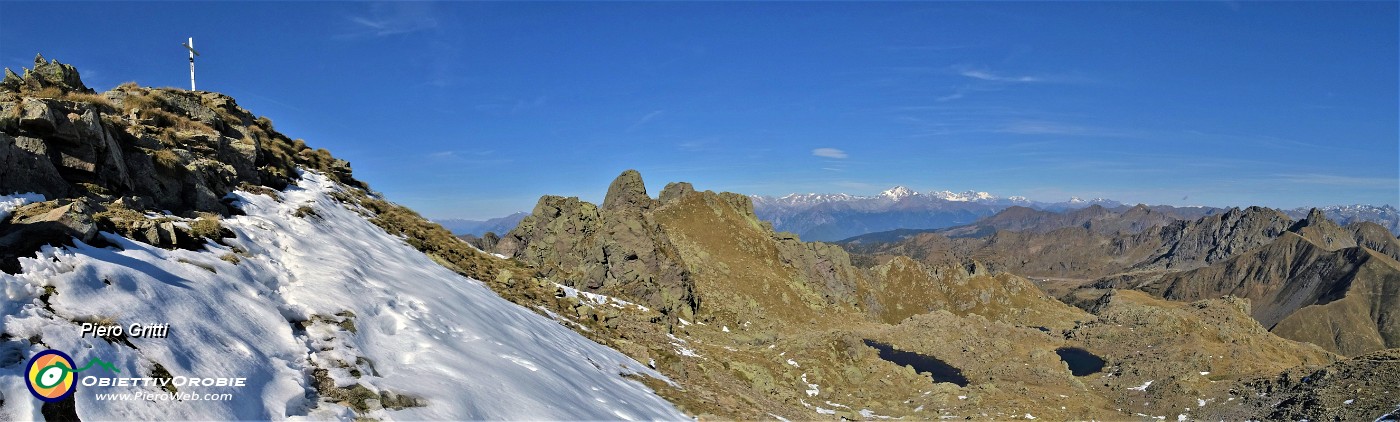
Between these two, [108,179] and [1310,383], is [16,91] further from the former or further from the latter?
[1310,383]

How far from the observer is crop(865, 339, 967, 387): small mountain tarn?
3620 inches

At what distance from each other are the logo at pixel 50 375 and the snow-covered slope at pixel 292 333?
155mm

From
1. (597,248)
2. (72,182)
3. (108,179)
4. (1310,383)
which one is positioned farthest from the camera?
(597,248)

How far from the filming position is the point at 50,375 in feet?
26.3

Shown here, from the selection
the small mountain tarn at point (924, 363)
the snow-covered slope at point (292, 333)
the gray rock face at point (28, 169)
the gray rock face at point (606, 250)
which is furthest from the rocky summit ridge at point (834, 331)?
the gray rock face at point (28, 169)

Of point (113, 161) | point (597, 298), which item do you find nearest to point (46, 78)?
point (113, 161)

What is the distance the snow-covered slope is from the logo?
16 centimetres

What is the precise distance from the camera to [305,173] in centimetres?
3219

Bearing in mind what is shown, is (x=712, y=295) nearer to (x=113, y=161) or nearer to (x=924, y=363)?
(x=924, y=363)

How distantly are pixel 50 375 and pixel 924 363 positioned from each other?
106301 millimetres

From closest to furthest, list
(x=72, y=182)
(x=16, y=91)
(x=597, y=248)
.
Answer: (x=72, y=182)
(x=16, y=91)
(x=597, y=248)

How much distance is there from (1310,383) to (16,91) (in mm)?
100022

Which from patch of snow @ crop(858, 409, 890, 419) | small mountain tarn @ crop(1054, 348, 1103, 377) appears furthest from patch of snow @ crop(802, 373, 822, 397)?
small mountain tarn @ crop(1054, 348, 1103, 377)

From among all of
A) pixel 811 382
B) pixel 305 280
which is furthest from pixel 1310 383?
pixel 305 280
